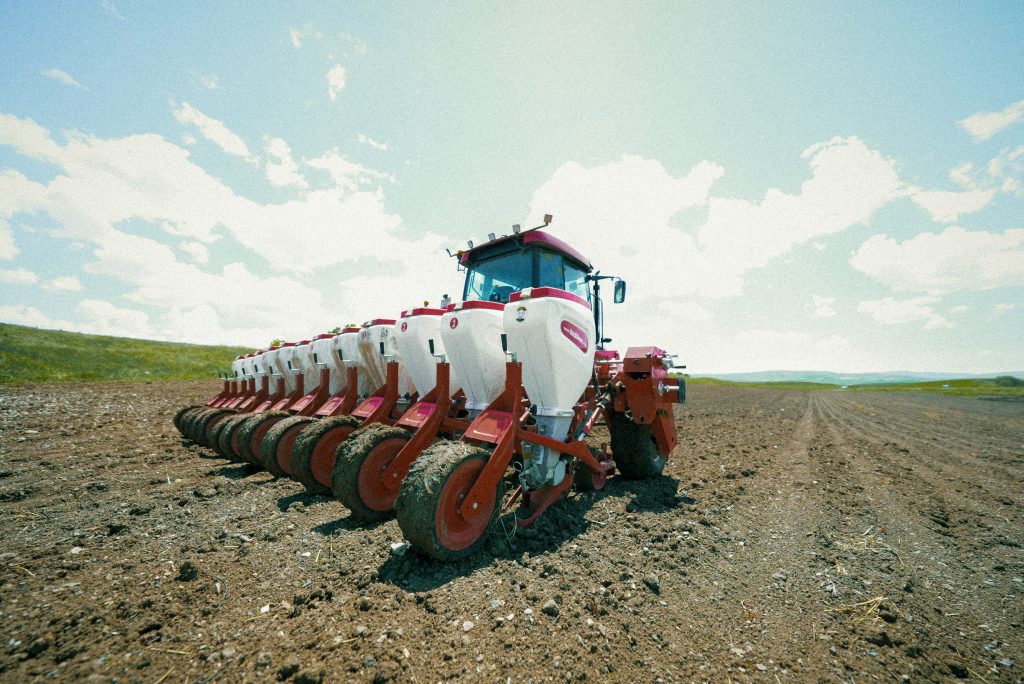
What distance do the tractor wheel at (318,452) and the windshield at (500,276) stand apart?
262cm

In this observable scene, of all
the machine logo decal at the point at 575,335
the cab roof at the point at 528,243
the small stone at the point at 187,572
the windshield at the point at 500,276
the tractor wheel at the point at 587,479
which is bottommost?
the small stone at the point at 187,572

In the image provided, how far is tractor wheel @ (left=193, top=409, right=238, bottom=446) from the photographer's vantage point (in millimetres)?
8008

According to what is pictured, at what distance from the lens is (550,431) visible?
4059mm

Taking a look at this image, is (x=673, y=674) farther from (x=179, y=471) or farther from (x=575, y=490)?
(x=179, y=471)

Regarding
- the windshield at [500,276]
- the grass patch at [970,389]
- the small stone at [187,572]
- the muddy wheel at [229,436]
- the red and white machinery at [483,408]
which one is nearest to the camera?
the small stone at [187,572]

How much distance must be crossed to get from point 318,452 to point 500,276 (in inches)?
132

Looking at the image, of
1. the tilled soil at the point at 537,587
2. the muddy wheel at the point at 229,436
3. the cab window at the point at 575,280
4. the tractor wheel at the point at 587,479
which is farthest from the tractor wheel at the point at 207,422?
the cab window at the point at 575,280

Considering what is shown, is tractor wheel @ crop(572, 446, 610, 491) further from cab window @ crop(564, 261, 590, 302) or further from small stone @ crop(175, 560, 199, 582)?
small stone @ crop(175, 560, 199, 582)

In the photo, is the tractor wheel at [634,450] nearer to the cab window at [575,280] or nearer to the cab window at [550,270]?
the cab window at [575,280]

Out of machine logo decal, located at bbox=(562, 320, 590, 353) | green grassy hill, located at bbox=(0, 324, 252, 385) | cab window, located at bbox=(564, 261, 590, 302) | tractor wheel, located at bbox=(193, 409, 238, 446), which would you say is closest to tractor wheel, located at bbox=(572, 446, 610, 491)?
machine logo decal, located at bbox=(562, 320, 590, 353)

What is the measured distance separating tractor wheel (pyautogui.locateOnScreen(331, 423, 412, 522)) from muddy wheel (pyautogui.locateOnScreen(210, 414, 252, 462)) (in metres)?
3.86

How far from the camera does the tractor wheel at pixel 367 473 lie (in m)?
3.91

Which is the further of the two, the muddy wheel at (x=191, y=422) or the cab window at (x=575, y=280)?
the muddy wheel at (x=191, y=422)

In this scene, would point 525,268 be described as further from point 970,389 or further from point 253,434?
point 970,389
